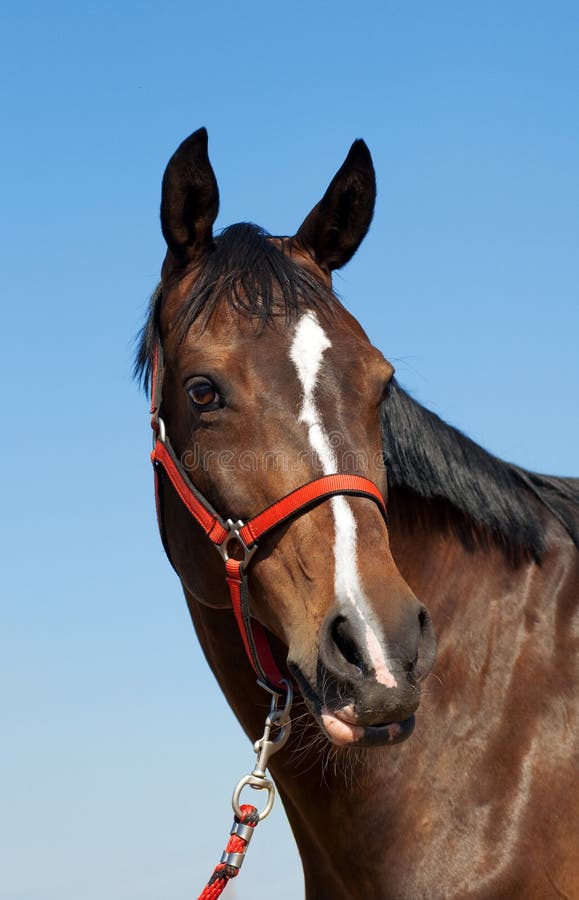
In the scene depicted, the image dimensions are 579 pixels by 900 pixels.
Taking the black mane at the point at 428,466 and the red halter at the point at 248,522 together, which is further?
the black mane at the point at 428,466

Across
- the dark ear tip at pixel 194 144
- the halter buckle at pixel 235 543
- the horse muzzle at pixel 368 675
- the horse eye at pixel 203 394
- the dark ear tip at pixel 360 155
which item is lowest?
the horse muzzle at pixel 368 675

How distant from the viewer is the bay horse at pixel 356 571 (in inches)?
147

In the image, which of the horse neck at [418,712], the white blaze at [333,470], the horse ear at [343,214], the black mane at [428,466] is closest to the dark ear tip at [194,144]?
the black mane at [428,466]

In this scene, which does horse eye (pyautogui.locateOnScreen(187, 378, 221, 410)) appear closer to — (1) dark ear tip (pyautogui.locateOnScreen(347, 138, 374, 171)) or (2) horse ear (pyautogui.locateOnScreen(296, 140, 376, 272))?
(2) horse ear (pyautogui.locateOnScreen(296, 140, 376, 272))

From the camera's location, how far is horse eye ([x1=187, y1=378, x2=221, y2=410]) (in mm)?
4168

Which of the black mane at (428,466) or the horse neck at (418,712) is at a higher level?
the black mane at (428,466)

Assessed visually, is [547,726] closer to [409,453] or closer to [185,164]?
[409,453]

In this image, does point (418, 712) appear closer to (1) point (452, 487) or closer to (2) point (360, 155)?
(1) point (452, 487)

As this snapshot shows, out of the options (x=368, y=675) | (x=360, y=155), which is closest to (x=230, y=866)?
(x=368, y=675)

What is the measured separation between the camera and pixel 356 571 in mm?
3660

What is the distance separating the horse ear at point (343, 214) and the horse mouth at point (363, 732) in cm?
226

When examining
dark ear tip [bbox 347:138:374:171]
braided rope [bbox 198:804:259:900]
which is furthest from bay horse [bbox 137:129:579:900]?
braided rope [bbox 198:804:259:900]

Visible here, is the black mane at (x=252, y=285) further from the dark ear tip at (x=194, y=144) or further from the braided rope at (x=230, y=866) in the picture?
the braided rope at (x=230, y=866)

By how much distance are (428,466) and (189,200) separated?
1581mm
